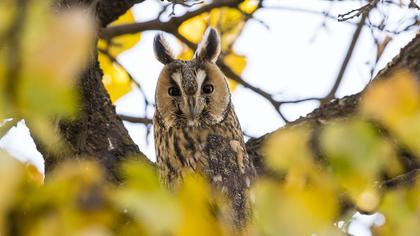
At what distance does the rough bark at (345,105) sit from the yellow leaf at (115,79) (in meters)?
0.83

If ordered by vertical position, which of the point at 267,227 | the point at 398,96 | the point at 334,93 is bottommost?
the point at 334,93

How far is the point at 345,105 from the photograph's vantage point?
2.92 meters

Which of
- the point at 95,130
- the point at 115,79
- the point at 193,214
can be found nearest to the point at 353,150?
the point at 193,214

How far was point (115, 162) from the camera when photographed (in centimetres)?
286

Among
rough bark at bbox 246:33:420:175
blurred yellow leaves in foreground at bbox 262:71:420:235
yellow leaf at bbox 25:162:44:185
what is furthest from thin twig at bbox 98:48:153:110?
blurred yellow leaves in foreground at bbox 262:71:420:235

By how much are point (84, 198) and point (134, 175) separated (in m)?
0.08

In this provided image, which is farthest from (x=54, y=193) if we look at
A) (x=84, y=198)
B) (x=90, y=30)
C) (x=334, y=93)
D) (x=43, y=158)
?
(x=334, y=93)

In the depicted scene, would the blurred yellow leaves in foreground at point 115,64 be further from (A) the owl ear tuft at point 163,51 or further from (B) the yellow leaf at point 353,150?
(B) the yellow leaf at point 353,150

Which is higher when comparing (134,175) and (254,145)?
(134,175)

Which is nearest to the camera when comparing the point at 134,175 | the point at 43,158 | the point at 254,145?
the point at 134,175

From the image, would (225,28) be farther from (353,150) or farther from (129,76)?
(353,150)

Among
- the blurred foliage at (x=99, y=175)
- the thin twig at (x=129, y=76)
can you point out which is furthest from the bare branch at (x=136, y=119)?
the blurred foliage at (x=99, y=175)

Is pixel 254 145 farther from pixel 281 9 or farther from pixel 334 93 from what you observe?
pixel 281 9

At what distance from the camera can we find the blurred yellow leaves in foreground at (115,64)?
3.58 meters
